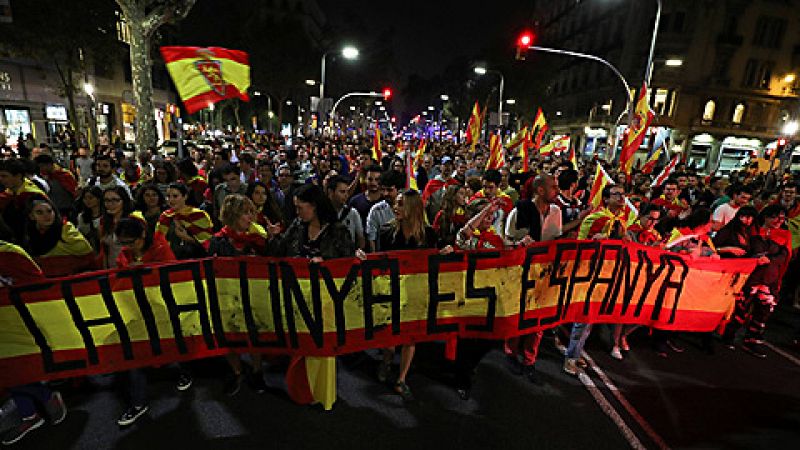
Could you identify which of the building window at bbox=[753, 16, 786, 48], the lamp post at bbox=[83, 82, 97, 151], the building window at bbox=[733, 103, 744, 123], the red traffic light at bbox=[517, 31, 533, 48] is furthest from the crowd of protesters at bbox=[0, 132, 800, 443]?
the building window at bbox=[753, 16, 786, 48]

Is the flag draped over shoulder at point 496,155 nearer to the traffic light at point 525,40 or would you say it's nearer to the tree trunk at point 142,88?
the traffic light at point 525,40

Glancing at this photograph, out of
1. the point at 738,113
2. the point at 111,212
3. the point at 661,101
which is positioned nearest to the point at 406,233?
the point at 111,212

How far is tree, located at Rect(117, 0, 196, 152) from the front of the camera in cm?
1168

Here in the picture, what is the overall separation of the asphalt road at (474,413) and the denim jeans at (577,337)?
0.81ft

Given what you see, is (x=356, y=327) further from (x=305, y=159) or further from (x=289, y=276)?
(x=305, y=159)

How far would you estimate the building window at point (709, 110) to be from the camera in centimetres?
3838

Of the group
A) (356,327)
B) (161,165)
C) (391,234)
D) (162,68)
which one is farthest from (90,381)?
(162,68)

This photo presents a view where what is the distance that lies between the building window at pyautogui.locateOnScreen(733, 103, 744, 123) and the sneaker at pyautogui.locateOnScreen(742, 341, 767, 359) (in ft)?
143

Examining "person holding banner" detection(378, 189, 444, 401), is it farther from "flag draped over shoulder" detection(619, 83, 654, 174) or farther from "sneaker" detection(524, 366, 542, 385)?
"flag draped over shoulder" detection(619, 83, 654, 174)

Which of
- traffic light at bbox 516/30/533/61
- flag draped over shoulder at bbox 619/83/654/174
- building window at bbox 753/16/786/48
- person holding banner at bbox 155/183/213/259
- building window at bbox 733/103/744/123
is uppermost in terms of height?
building window at bbox 753/16/786/48

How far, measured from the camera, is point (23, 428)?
346 centimetres

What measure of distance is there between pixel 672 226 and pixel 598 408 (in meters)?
2.96

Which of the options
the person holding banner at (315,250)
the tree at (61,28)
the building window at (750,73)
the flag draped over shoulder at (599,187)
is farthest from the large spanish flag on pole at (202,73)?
the building window at (750,73)

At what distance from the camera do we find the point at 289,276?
3.73 meters
